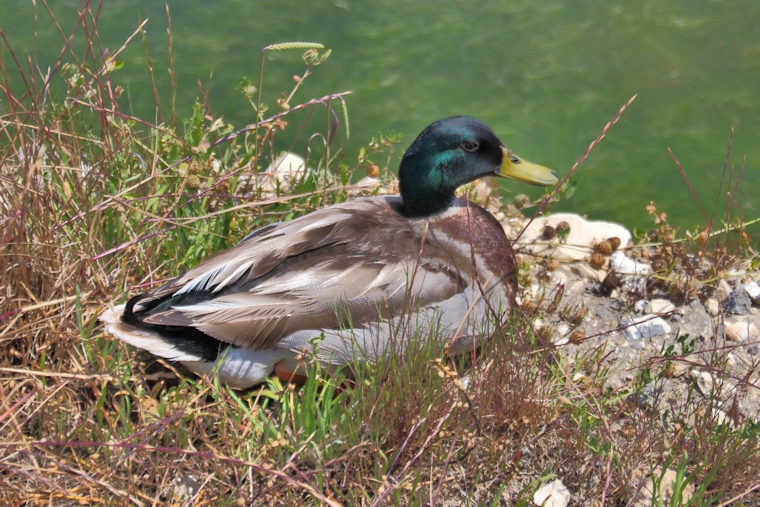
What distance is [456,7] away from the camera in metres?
5.14

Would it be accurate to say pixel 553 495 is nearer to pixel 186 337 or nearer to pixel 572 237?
pixel 186 337

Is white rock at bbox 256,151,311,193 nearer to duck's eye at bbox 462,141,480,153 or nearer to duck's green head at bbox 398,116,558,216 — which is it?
duck's green head at bbox 398,116,558,216

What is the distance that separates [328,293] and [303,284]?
0.09 m

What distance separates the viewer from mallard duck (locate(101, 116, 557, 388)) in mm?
2596

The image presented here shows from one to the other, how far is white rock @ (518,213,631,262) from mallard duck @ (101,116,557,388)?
71 cm

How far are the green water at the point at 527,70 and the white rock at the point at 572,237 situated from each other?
0.26m

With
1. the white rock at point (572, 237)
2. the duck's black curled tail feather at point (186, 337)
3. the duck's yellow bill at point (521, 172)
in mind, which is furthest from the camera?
the white rock at point (572, 237)

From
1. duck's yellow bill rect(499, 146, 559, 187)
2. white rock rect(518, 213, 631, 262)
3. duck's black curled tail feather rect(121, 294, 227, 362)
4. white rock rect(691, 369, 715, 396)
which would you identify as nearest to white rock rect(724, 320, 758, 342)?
white rock rect(691, 369, 715, 396)

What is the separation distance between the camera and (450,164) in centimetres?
299

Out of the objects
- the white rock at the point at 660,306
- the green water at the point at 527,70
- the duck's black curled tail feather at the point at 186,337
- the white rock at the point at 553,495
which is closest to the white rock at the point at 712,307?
A: the white rock at the point at 660,306

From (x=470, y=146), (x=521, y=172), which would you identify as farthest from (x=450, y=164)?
(x=521, y=172)

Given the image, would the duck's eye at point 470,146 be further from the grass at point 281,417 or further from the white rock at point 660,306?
the white rock at point 660,306

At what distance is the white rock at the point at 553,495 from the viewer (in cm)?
238

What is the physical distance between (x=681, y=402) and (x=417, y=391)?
105cm
